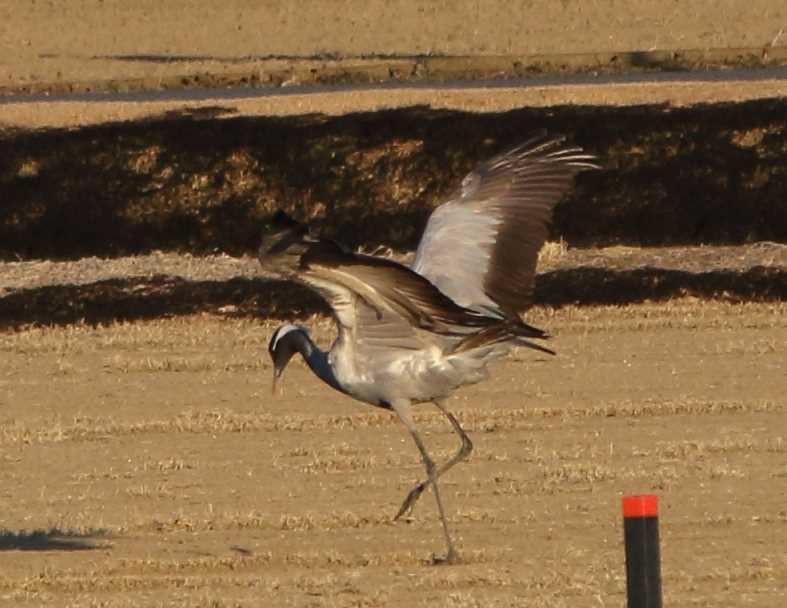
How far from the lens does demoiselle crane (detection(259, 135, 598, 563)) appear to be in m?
9.43

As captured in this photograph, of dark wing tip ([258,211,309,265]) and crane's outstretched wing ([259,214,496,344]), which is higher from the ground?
dark wing tip ([258,211,309,265])

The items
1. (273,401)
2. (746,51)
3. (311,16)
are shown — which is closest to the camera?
(273,401)

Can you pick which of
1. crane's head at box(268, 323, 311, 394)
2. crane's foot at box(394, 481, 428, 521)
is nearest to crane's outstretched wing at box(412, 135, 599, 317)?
crane's head at box(268, 323, 311, 394)

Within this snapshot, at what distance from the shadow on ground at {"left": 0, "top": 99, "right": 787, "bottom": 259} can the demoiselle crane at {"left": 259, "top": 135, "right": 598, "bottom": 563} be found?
12278 mm

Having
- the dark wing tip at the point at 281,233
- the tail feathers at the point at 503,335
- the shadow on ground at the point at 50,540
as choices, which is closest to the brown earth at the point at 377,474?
the shadow on ground at the point at 50,540

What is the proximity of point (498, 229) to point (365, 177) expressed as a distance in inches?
554

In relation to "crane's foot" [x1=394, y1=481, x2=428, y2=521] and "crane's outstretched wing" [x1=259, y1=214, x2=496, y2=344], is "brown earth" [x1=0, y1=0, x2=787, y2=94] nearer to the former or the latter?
"crane's foot" [x1=394, y1=481, x2=428, y2=521]

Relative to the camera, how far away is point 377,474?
12000 mm

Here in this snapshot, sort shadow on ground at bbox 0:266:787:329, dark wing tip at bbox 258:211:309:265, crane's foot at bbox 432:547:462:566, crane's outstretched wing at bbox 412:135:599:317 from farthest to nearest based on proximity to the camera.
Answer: shadow on ground at bbox 0:266:787:329 < crane's outstretched wing at bbox 412:135:599:317 < crane's foot at bbox 432:547:462:566 < dark wing tip at bbox 258:211:309:265

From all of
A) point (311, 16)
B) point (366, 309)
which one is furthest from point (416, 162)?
point (311, 16)

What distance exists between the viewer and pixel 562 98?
26516 millimetres

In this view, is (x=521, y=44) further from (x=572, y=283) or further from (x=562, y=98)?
(x=572, y=283)

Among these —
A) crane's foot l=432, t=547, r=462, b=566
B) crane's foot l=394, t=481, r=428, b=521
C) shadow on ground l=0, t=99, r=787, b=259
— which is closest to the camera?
crane's foot l=432, t=547, r=462, b=566

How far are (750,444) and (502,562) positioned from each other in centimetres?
310
